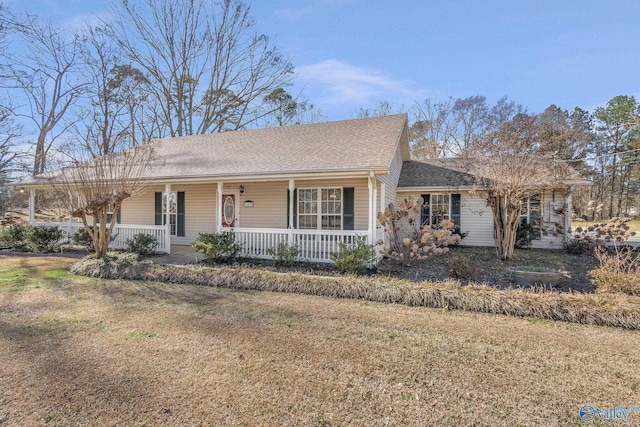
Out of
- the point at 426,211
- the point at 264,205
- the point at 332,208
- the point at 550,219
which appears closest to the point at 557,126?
the point at 550,219

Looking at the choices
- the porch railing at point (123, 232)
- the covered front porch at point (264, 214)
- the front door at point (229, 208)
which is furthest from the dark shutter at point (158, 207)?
the front door at point (229, 208)

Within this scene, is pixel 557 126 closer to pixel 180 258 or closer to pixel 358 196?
pixel 358 196

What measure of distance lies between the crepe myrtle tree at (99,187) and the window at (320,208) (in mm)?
5047

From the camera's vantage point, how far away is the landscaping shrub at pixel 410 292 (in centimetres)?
483

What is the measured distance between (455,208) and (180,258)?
9989mm

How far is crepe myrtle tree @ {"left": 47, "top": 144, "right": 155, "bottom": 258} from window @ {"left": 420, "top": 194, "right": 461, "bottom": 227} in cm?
1004

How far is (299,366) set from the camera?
132 inches

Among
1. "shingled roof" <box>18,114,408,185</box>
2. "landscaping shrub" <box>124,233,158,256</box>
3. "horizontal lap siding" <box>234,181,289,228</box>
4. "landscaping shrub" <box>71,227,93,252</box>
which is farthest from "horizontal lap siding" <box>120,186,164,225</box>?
"horizontal lap siding" <box>234,181,289,228</box>

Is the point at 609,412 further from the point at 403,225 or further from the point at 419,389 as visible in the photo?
the point at 403,225

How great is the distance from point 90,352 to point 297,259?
18.7 feet

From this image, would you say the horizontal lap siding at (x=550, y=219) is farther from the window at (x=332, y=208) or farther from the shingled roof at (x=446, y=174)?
the window at (x=332, y=208)

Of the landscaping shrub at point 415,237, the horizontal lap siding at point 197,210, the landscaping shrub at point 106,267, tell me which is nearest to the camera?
the landscaping shrub at point 106,267

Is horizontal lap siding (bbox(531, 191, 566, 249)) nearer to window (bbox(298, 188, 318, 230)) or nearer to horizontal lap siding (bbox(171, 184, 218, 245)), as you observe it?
window (bbox(298, 188, 318, 230))

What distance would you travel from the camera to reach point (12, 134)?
58.3 ft
